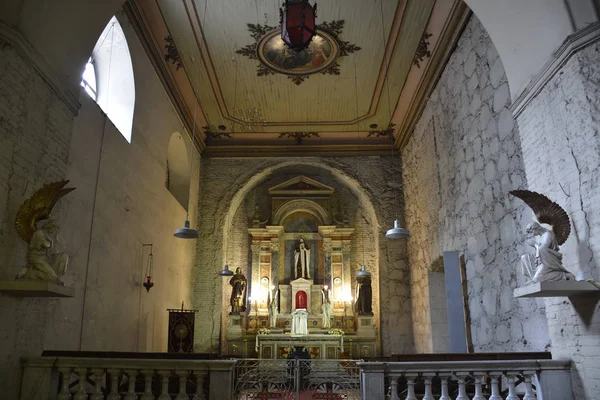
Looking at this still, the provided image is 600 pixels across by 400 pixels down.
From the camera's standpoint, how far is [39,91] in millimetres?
5332

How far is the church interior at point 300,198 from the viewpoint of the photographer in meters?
4.79

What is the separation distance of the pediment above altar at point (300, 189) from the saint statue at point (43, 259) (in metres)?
9.86

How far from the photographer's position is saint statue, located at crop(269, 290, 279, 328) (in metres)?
13.5

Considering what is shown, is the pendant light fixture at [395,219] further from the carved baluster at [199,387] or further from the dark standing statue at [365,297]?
the carved baluster at [199,387]

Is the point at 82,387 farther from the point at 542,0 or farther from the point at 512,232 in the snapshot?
the point at 542,0

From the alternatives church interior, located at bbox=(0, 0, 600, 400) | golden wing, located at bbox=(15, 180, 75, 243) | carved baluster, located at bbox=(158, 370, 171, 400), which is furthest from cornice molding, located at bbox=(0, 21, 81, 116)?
carved baluster, located at bbox=(158, 370, 171, 400)

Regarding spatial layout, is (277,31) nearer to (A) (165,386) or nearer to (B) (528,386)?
(A) (165,386)

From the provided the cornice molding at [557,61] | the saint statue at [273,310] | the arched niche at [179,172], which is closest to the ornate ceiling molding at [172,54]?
the arched niche at [179,172]

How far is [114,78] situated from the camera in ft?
27.5

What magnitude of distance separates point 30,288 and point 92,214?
104 inches

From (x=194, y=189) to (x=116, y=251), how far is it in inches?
208

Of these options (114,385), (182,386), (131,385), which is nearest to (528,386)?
(182,386)

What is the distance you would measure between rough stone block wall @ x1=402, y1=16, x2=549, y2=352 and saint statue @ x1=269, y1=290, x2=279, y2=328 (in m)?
4.32

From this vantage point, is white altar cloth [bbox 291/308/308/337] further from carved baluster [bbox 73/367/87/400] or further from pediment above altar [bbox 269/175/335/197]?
carved baluster [bbox 73/367/87/400]
